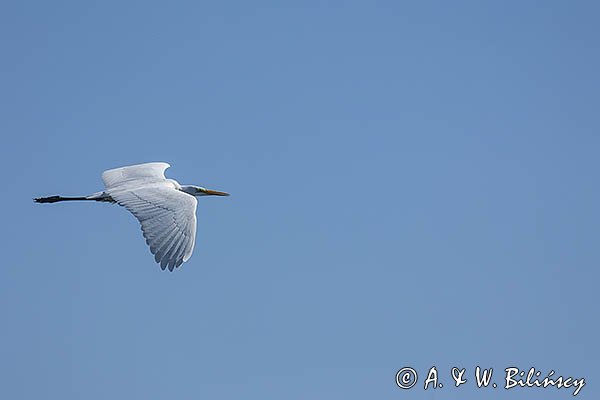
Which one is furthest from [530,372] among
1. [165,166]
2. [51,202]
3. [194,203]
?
[51,202]

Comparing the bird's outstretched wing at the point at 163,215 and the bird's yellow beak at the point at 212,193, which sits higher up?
the bird's yellow beak at the point at 212,193

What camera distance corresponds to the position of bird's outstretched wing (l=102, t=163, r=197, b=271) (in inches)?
772

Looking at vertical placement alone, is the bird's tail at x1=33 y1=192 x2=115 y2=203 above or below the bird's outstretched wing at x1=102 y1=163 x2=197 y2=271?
Result: above

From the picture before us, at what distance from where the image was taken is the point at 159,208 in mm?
21266

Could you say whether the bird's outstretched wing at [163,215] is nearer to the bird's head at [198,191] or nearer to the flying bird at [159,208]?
the flying bird at [159,208]

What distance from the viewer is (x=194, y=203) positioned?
70.0 ft

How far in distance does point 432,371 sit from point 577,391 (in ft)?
10.8

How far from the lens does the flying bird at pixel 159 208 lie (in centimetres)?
1966

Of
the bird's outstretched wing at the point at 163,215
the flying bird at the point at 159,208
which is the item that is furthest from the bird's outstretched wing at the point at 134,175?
the bird's outstretched wing at the point at 163,215

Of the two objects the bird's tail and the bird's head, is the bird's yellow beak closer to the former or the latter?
the bird's head

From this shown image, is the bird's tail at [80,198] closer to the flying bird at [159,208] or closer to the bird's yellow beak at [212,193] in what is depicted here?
the flying bird at [159,208]

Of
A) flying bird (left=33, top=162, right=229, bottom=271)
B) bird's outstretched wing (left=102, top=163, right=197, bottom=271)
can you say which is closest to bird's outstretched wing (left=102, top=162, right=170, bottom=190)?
flying bird (left=33, top=162, right=229, bottom=271)

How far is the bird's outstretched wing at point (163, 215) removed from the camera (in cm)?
1961

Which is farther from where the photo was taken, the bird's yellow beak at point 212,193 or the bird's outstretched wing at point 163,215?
the bird's yellow beak at point 212,193
